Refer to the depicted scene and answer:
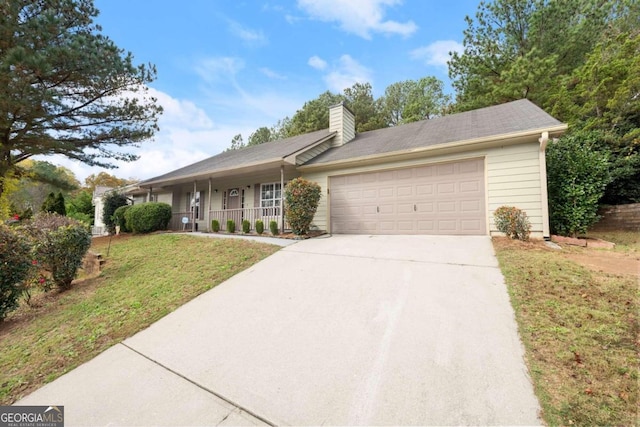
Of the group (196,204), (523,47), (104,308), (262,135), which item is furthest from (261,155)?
(262,135)

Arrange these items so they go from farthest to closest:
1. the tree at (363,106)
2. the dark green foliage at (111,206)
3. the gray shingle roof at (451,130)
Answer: the tree at (363,106)
the dark green foliage at (111,206)
the gray shingle roof at (451,130)

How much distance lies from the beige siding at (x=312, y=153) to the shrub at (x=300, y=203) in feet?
6.17

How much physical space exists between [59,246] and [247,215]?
6115 millimetres

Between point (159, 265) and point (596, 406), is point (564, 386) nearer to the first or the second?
point (596, 406)

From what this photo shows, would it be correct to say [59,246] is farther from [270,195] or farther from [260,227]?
[270,195]

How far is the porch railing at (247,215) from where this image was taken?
408 inches

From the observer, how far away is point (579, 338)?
251cm

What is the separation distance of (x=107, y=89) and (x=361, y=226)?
36.1 ft

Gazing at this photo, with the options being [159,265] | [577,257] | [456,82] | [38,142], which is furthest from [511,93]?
[38,142]

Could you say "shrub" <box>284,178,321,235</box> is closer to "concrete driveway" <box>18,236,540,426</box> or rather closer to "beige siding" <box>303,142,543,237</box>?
"concrete driveway" <box>18,236,540,426</box>

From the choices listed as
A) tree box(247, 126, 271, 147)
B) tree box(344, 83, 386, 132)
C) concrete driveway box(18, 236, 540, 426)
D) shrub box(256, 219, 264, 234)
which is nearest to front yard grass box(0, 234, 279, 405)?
concrete driveway box(18, 236, 540, 426)

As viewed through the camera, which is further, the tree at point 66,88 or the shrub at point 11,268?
the tree at point 66,88

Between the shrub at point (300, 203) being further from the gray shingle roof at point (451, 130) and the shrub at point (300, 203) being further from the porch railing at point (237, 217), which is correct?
the gray shingle roof at point (451, 130)

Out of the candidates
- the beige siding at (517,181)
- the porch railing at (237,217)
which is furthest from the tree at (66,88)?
the beige siding at (517,181)
